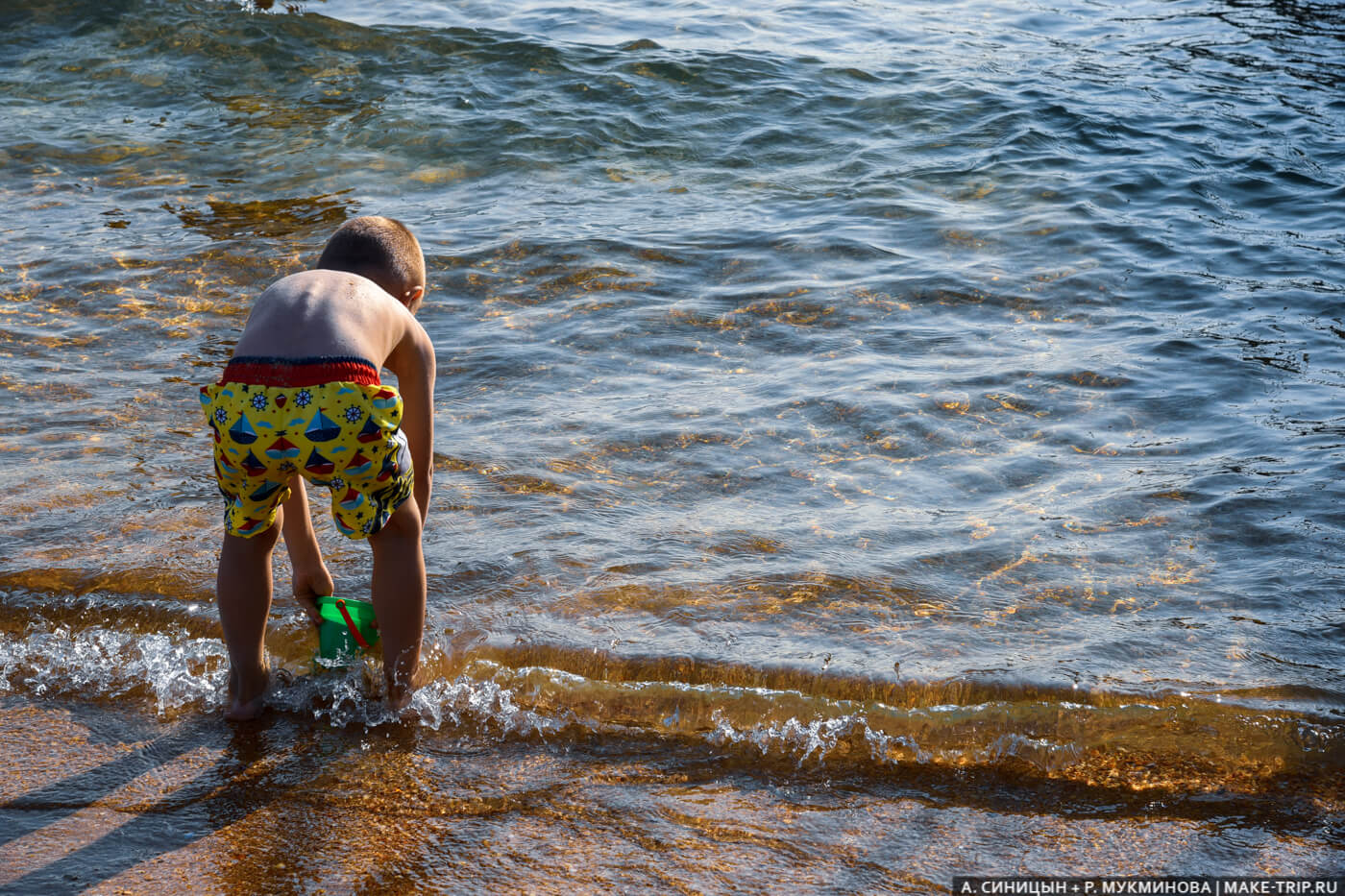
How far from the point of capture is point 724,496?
4.54 metres

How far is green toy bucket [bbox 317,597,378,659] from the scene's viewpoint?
3.31 m

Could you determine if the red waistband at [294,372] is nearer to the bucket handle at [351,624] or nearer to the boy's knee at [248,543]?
the boy's knee at [248,543]

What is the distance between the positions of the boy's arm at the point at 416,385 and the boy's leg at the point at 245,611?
0.45 m

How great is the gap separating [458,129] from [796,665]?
7.44m

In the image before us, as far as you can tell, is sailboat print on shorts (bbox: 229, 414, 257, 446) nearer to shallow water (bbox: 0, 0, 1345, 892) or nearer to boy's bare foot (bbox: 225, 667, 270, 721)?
boy's bare foot (bbox: 225, 667, 270, 721)

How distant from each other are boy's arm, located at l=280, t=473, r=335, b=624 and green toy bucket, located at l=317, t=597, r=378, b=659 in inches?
3.5

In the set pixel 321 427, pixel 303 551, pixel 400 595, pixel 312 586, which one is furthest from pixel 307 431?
pixel 312 586

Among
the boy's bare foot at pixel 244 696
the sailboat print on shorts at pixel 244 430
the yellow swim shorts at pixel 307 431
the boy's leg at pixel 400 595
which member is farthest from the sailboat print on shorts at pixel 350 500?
the boy's bare foot at pixel 244 696

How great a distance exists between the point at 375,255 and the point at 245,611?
1.07 meters

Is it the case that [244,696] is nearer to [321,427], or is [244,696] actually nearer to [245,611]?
[245,611]

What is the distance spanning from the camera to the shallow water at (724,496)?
9.16ft

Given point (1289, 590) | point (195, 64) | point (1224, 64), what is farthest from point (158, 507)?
point (1224, 64)

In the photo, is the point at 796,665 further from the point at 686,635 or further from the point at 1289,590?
the point at 1289,590

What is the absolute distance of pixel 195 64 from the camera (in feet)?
36.8
